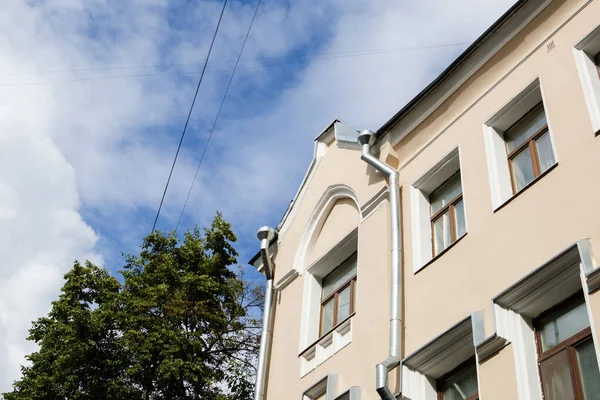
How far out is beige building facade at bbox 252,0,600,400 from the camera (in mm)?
7879

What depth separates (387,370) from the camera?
9.17m

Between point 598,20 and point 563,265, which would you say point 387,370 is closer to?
point 563,265

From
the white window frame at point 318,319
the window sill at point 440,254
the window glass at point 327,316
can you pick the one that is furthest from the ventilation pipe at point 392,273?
the window glass at point 327,316

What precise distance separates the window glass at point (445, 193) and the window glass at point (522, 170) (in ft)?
3.55

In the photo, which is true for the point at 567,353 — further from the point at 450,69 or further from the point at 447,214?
the point at 450,69

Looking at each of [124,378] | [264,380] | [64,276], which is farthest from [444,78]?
[64,276]

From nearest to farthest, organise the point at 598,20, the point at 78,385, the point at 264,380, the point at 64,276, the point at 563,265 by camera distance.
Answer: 1. the point at 563,265
2. the point at 598,20
3. the point at 264,380
4. the point at 78,385
5. the point at 64,276

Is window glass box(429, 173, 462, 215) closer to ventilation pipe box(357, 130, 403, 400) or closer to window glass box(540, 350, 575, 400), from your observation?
ventilation pipe box(357, 130, 403, 400)

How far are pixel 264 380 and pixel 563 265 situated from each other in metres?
5.85

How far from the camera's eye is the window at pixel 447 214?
1026 cm

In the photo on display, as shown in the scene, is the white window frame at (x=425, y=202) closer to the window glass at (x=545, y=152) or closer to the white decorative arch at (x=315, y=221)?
the window glass at (x=545, y=152)

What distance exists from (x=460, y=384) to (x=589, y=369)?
197 centimetres

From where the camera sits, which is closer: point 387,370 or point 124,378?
point 387,370

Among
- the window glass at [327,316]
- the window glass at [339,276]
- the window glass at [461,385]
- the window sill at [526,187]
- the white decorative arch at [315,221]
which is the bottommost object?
the window glass at [461,385]
